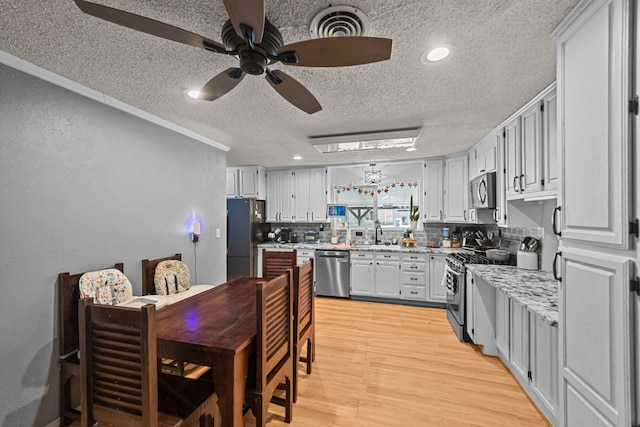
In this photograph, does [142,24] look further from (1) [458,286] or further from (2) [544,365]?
(1) [458,286]

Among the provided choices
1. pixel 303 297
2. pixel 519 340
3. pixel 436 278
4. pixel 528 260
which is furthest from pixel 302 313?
pixel 436 278

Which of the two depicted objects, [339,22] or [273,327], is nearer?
[339,22]

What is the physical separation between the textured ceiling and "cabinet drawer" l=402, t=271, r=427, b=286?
220 cm

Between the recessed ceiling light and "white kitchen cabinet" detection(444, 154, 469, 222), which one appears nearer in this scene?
the recessed ceiling light

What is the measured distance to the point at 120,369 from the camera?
3.85 feet

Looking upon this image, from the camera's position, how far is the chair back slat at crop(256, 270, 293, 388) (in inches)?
58.9

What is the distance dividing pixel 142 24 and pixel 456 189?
14.1 feet

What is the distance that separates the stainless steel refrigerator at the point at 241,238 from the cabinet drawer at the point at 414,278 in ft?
8.63

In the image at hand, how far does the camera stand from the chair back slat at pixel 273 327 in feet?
4.91

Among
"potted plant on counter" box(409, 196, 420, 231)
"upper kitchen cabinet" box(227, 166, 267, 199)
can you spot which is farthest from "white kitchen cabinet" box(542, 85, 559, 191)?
"upper kitchen cabinet" box(227, 166, 267, 199)

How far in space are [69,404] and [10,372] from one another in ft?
1.43

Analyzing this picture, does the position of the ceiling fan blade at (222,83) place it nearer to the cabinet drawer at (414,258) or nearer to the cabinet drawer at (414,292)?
the cabinet drawer at (414,258)

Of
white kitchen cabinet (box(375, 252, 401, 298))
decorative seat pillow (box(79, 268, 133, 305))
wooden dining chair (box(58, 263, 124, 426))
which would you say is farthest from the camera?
white kitchen cabinet (box(375, 252, 401, 298))

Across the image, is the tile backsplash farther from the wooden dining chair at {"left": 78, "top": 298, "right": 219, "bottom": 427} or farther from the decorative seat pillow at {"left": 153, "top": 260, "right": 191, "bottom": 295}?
the wooden dining chair at {"left": 78, "top": 298, "right": 219, "bottom": 427}
